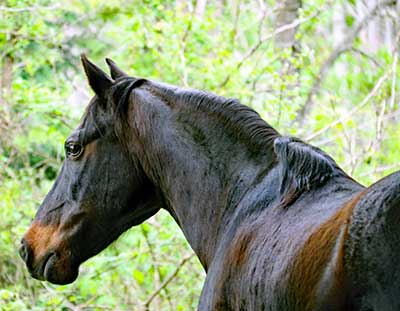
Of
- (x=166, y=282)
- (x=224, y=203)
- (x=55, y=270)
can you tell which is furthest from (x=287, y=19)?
(x=224, y=203)

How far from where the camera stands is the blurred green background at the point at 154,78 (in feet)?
22.5

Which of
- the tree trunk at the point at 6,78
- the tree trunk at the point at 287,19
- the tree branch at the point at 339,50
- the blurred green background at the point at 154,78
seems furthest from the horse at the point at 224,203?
the tree trunk at the point at 287,19

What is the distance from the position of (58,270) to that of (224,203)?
1004 mm

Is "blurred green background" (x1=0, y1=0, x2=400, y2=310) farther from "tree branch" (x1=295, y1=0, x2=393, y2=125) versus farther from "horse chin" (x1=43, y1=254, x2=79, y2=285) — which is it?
"horse chin" (x1=43, y1=254, x2=79, y2=285)

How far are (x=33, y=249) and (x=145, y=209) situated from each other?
22.5 inches

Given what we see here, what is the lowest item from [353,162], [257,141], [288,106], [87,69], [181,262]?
[181,262]

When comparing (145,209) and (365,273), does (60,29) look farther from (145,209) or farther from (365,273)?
(365,273)

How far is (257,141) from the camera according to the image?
3.41m

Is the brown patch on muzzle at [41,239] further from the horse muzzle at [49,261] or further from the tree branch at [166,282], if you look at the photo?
the tree branch at [166,282]

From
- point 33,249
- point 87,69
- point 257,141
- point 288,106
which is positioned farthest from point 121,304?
point 257,141

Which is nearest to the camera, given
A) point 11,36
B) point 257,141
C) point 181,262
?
point 257,141

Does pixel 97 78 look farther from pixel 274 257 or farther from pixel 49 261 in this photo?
pixel 274 257

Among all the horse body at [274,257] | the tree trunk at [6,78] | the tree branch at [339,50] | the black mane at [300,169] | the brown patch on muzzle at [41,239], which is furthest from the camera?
the tree branch at [339,50]

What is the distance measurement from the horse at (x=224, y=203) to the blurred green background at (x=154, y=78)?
222 cm
